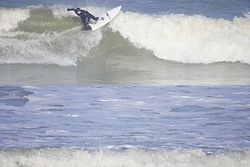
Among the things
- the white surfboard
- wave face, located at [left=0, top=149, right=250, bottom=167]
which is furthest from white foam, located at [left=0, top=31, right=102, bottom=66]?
wave face, located at [left=0, top=149, right=250, bottom=167]

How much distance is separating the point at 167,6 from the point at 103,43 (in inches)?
112

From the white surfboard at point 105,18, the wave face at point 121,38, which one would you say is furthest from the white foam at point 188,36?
the white surfboard at point 105,18

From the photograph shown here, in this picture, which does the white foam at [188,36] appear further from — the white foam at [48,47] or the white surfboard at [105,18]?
the white foam at [48,47]

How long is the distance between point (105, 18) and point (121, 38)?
25.8 inches

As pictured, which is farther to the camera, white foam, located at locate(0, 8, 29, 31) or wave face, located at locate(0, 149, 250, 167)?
white foam, located at locate(0, 8, 29, 31)

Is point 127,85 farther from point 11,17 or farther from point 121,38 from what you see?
point 11,17

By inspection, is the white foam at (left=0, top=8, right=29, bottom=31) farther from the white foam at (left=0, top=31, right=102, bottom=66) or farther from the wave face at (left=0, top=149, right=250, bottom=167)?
the wave face at (left=0, top=149, right=250, bottom=167)

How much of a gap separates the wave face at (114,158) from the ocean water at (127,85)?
0.04 feet

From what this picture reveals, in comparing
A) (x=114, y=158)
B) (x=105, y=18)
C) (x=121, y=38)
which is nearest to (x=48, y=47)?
(x=105, y=18)

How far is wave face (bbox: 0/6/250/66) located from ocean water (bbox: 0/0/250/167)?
3cm

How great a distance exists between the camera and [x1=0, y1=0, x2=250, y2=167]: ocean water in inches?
255

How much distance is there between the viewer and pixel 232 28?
13.4 meters

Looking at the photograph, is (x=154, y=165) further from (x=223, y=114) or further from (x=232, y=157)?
(x=223, y=114)

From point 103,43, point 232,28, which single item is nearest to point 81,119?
point 103,43
